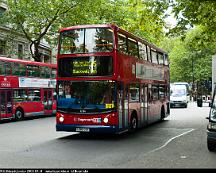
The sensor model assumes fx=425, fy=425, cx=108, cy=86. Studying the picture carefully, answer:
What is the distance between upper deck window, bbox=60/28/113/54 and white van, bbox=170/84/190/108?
27181mm

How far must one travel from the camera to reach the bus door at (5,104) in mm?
23516

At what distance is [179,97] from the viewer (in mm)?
40812

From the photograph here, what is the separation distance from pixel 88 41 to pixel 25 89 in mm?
12311

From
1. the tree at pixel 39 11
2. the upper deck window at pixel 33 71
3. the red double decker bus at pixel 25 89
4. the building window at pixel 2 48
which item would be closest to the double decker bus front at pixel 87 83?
the red double decker bus at pixel 25 89

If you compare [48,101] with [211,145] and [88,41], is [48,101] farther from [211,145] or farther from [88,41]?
[211,145]

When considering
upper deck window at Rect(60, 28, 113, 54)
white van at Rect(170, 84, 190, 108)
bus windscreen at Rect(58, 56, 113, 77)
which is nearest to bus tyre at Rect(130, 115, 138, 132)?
bus windscreen at Rect(58, 56, 113, 77)

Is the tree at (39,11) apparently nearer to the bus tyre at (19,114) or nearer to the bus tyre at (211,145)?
the bus tyre at (19,114)

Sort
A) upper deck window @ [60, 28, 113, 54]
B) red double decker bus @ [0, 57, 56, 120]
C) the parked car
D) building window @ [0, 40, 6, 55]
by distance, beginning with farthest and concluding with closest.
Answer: building window @ [0, 40, 6, 55] < red double decker bus @ [0, 57, 56, 120] < upper deck window @ [60, 28, 113, 54] < the parked car

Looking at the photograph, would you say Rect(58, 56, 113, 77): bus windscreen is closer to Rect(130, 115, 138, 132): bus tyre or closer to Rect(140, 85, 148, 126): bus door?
Rect(130, 115, 138, 132): bus tyre

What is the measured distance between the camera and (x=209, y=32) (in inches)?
836

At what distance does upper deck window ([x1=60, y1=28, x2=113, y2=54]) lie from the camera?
14.1m

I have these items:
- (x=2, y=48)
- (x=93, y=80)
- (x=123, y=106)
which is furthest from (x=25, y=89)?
(x=93, y=80)

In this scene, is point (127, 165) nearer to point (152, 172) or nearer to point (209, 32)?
point (152, 172)

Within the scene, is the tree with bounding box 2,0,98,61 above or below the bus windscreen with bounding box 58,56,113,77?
above
